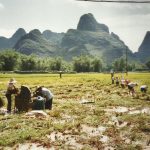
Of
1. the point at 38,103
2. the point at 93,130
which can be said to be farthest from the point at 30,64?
the point at 93,130

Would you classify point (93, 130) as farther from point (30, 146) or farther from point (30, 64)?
point (30, 64)

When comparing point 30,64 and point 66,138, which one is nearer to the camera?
point 66,138

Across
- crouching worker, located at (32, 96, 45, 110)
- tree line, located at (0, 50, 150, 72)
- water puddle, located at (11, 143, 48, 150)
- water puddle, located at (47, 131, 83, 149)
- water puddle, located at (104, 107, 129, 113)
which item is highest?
tree line, located at (0, 50, 150, 72)

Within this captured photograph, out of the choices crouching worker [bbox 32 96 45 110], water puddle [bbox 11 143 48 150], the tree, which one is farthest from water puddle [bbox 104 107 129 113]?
the tree

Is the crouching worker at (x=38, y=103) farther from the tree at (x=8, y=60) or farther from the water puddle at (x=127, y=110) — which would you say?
the tree at (x=8, y=60)

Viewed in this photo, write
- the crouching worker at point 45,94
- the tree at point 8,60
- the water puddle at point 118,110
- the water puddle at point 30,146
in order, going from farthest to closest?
1. the tree at point 8,60
2. the water puddle at point 118,110
3. the crouching worker at point 45,94
4. the water puddle at point 30,146

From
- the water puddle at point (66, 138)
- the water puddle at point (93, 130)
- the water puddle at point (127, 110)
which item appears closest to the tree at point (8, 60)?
the water puddle at point (127, 110)

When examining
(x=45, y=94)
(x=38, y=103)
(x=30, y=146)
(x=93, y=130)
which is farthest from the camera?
(x=45, y=94)

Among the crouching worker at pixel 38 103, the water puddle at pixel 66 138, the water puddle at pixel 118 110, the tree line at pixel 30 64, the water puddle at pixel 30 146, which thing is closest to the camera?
the water puddle at pixel 30 146

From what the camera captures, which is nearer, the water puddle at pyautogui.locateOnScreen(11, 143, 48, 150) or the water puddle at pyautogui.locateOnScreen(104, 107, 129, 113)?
the water puddle at pyautogui.locateOnScreen(11, 143, 48, 150)

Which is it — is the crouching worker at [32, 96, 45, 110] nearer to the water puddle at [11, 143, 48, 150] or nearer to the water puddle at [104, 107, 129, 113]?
the water puddle at [104, 107, 129, 113]

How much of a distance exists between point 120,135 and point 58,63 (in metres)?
164

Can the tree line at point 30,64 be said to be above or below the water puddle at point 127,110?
above

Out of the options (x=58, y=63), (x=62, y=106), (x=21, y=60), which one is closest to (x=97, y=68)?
(x=58, y=63)
